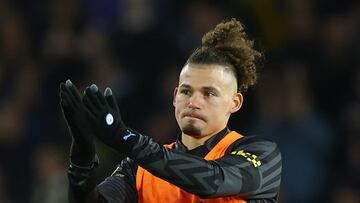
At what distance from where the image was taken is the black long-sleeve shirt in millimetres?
3514

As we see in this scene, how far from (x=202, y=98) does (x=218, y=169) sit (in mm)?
441

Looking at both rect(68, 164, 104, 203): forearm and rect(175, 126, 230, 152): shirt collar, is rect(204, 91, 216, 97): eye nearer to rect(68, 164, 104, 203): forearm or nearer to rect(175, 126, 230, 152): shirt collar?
rect(175, 126, 230, 152): shirt collar

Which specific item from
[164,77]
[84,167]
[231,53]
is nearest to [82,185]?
[84,167]

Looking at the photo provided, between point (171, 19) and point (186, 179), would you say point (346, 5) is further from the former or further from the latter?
point (186, 179)

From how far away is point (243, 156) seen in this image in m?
3.80

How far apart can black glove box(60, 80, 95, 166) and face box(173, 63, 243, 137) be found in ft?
1.51

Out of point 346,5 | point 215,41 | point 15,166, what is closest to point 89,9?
point 15,166

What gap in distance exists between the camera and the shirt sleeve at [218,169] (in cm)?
351

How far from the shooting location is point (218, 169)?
360 cm

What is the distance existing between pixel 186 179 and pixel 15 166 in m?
4.46

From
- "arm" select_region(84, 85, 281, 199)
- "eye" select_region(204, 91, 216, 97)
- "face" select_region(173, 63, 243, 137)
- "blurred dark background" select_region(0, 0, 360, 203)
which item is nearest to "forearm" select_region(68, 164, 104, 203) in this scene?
"arm" select_region(84, 85, 281, 199)

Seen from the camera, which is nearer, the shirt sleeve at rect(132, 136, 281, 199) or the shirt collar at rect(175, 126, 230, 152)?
the shirt sleeve at rect(132, 136, 281, 199)

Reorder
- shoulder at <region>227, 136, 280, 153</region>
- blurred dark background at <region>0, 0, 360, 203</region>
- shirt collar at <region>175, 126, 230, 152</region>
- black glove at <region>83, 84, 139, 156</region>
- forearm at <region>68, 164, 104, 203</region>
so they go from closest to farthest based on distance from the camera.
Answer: black glove at <region>83, 84, 139, 156</region>
forearm at <region>68, 164, 104, 203</region>
shoulder at <region>227, 136, 280, 153</region>
shirt collar at <region>175, 126, 230, 152</region>
blurred dark background at <region>0, 0, 360, 203</region>

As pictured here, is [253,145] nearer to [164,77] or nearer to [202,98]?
[202,98]
